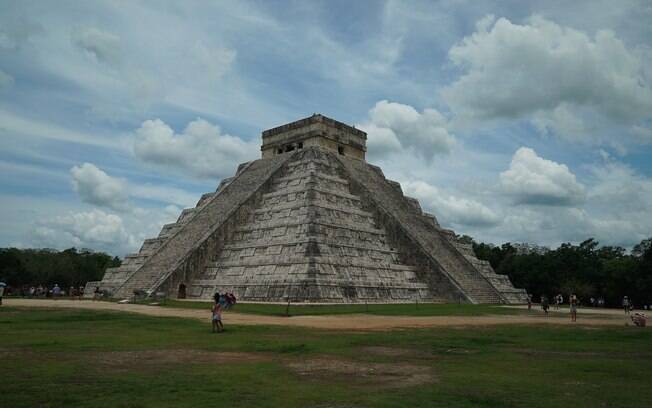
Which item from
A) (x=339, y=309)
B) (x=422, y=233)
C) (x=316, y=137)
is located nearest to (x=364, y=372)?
(x=339, y=309)

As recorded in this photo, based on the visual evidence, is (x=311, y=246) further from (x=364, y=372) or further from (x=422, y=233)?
(x=364, y=372)

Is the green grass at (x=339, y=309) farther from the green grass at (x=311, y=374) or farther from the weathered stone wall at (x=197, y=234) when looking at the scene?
the green grass at (x=311, y=374)

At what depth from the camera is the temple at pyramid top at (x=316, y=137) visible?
33.7 metres

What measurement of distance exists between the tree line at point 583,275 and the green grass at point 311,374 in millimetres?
27508

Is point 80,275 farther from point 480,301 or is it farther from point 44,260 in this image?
point 480,301

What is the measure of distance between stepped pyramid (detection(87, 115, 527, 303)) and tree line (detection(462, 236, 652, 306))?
43.4 feet

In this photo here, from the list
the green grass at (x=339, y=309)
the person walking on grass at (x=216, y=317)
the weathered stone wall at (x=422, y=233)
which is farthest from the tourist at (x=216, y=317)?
the weathered stone wall at (x=422, y=233)

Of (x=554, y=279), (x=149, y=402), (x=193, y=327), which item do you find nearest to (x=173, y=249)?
(x=193, y=327)

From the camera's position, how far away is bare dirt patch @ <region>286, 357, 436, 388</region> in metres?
7.18

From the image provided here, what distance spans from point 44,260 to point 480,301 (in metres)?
49.1

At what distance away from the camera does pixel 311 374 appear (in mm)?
7641

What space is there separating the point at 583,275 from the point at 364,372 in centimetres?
4091

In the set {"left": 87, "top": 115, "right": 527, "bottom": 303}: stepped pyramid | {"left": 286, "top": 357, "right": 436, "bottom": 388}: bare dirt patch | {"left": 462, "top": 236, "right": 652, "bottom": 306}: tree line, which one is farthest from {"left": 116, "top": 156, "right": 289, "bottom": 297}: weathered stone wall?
{"left": 462, "top": 236, "right": 652, "bottom": 306}: tree line

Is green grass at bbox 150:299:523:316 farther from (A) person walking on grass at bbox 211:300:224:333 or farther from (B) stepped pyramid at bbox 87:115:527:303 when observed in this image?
(A) person walking on grass at bbox 211:300:224:333
